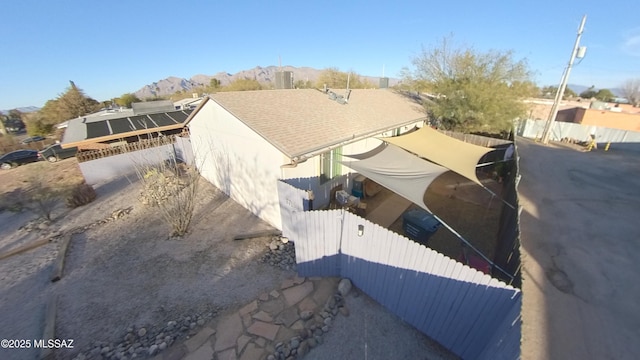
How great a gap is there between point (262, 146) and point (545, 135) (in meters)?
25.4

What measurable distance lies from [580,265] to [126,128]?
81.6 ft

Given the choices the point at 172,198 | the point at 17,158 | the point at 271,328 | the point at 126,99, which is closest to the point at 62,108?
the point at 126,99

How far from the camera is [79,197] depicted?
11320mm

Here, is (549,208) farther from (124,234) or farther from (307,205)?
(124,234)

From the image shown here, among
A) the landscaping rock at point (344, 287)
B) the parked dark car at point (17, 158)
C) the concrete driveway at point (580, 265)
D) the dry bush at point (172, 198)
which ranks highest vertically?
the dry bush at point (172, 198)

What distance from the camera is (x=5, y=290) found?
6605mm

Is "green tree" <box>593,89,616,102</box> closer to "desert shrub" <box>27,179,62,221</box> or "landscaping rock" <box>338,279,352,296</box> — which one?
"landscaping rock" <box>338,279,352,296</box>

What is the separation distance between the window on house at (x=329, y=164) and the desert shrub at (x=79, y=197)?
459 inches

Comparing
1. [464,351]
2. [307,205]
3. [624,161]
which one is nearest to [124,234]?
[307,205]

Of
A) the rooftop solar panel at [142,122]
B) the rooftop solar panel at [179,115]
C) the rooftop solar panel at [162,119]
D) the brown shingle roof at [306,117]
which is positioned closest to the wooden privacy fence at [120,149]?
the rooftop solar panel at [142,122]

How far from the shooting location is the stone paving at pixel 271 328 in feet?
16.1

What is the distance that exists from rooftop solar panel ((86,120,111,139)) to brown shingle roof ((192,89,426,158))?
38.0 ft

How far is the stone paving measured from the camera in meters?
4.92

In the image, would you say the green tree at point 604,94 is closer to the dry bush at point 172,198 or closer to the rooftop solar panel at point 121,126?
the dry bush at point 172,198
